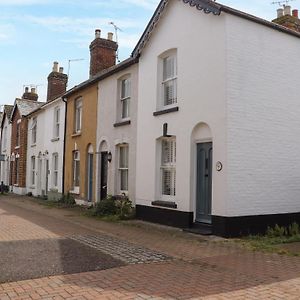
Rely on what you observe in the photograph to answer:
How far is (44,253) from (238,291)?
4271 mm

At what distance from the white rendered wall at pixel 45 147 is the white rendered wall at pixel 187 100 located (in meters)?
9.27

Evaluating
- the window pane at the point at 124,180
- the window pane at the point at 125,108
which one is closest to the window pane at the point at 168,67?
the window pane at the point at 125,108

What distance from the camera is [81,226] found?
13.1 meters

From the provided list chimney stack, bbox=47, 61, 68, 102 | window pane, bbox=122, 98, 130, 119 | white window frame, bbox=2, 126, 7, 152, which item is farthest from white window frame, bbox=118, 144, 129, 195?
white window frame, bbox=2, 126, 7, 152

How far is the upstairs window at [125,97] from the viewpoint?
16734mm

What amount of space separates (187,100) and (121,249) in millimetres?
5185

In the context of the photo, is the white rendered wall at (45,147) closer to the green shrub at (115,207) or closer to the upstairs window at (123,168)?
the upstairs window at (123,168)

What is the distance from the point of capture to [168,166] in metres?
13.7

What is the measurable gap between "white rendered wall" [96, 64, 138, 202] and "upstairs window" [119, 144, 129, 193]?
0.16 metres

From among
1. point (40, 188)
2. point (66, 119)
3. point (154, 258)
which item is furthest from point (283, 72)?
point (40, 188)

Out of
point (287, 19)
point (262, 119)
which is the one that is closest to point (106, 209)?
point (262, 119)

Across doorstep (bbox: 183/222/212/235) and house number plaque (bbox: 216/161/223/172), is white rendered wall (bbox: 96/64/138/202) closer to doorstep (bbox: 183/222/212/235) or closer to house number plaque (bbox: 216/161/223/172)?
doorstep (bbox: 183/222/212/235)

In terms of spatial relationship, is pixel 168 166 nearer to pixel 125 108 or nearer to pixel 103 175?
pixel 125 108

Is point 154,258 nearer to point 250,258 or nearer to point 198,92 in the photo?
point 250,258
